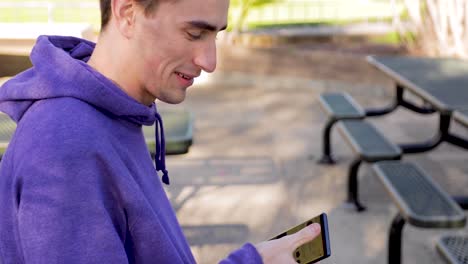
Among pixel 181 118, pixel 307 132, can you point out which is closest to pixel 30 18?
pixel 307 132

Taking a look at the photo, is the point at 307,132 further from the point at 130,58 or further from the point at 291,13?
the point at 291,13

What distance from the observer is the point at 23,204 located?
1132 mm

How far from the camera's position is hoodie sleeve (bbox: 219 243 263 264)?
53.3 inches

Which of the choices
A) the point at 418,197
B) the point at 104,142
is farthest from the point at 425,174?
the point at 104,142

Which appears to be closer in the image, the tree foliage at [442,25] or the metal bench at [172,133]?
the metal bench at [172,133]

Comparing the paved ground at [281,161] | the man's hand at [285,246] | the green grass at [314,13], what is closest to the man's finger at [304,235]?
the man's hand at [285,246]

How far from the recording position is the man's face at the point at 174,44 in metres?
1.24

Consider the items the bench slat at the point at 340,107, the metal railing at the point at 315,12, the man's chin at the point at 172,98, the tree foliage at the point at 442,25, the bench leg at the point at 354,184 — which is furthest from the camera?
the metal railing at the point at 315,12

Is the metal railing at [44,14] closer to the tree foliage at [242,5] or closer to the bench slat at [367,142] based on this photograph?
the tree foliage at [242,5]

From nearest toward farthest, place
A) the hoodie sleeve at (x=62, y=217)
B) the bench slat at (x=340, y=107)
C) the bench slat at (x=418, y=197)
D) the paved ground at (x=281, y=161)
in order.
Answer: the hoodie sleeve at (x=62, y=217), the bench slat at (x=418, y=197), the paved ground at (x=281, y=161), the bench slat at (x=340, y=107)

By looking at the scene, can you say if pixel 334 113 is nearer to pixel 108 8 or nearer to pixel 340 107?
pixel 340 107

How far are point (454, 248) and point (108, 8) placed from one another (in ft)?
11.2

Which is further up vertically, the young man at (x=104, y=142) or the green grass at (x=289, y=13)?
the young man at (x=104, y=142)

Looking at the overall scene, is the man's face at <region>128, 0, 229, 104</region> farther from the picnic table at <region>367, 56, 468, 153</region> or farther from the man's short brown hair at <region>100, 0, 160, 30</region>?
the picnic table at <region>367, 56, 468, 153</region>
